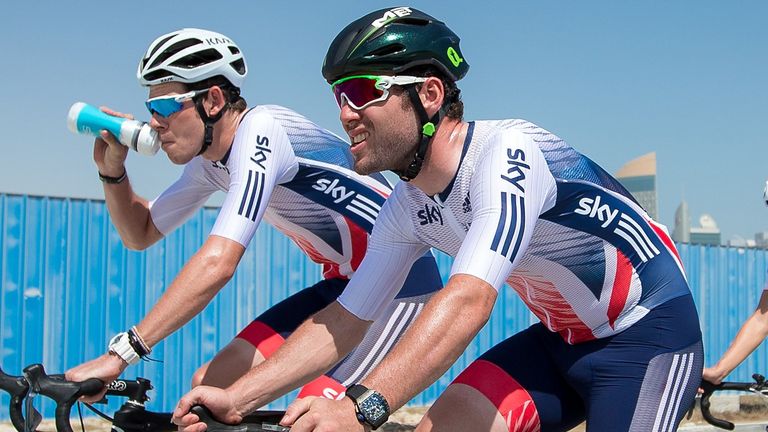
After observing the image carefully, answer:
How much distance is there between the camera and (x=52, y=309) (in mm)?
11836

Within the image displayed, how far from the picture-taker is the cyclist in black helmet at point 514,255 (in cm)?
327

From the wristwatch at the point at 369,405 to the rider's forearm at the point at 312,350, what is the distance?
3.40 ft

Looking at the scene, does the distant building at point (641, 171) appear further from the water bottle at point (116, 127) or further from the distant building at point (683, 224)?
the water bottle at point (116, 127)

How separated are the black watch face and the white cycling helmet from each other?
2468mm

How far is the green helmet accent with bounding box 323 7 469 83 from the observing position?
3293mm

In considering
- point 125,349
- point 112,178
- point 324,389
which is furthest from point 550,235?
point 112,178

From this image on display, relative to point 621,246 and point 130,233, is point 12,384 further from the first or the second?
point 621,246

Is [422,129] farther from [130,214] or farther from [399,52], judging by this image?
[130,214]

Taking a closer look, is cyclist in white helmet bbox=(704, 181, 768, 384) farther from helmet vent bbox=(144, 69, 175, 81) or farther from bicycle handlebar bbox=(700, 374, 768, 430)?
helmet vent bbox=(144, 69, 175, 81)

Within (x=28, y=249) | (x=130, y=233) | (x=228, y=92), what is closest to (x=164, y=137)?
(x=228, y=92)

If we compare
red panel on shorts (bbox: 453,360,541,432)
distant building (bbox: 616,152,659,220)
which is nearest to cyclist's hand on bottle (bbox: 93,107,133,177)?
red panel on shorts (bbox: 453,360,541,432)

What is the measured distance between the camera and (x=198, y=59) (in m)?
4.71

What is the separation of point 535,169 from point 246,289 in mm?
10248

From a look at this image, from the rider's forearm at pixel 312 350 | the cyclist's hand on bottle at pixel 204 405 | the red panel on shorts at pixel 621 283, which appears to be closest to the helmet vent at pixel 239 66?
the rider's forearm at pixel 312 350
